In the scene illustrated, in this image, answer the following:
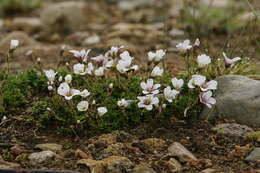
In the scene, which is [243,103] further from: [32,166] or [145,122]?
[32,166]

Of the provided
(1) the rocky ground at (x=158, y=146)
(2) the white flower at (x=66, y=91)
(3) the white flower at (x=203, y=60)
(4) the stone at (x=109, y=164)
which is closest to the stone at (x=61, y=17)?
(1) the rocky ground at (x=158, y=146)

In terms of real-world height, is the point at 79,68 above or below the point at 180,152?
above

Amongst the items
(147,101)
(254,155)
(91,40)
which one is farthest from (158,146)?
(91,40)

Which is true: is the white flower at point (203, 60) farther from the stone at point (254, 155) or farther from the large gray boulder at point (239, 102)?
the stone at point (254, 155)

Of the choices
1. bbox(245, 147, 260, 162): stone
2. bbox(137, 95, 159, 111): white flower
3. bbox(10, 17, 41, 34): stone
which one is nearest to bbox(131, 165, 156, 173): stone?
bbox(137, 95, 159, 111): white flower

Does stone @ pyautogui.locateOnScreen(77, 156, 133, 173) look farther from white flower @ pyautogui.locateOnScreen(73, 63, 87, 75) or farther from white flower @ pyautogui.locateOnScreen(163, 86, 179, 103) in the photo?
white flower @ pyautogui.locateOnScreen(73, 63, 87, 75)

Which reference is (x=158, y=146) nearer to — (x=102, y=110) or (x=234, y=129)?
(x=102, y=110)
